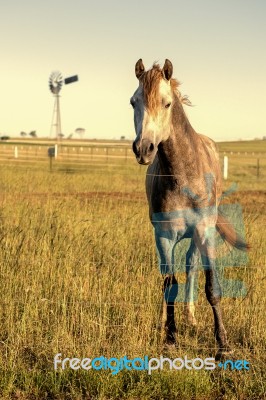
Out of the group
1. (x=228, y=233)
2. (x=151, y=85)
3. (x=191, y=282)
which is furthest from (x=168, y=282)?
(x=151, y=85)

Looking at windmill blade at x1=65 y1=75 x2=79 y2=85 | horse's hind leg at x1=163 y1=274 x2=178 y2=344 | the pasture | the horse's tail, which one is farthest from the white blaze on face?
windmill blade at x1=65 y1=75 x2=79 y2=85

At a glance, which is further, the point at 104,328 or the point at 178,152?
the point at 178,152

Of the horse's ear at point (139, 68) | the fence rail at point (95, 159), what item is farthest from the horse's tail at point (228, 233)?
the fence rail at point (95, 159)

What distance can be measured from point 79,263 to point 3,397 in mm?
2876

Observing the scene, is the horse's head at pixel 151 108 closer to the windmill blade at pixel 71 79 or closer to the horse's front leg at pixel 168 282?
the horse's front leg at pixel 168 282

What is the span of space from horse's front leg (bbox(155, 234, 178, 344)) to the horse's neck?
63 centimetres

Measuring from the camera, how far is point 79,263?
7129mm

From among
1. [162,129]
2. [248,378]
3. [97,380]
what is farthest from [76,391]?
[162,129]

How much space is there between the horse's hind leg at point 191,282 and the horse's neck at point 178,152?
745mm

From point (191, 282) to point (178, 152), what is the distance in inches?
60.6

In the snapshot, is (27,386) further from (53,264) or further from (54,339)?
(53,264)

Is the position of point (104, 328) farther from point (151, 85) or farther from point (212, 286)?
point (151, 85)

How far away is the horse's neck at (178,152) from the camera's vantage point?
5.24m

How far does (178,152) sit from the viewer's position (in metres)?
5.28
